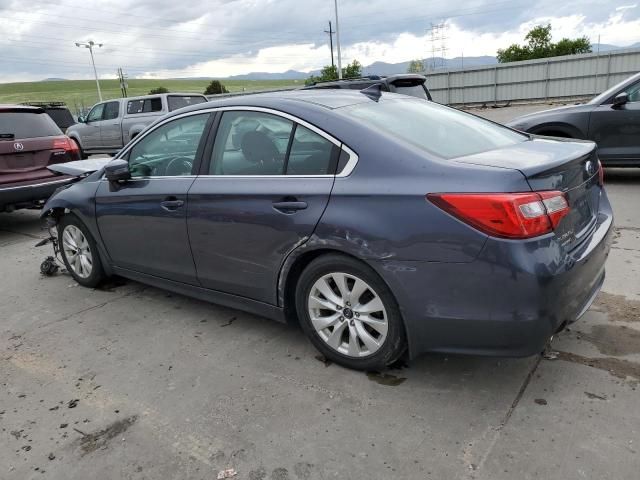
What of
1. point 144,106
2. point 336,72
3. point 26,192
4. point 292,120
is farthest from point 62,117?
point 336,72

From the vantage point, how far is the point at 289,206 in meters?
3.02

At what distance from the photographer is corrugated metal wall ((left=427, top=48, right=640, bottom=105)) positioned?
24.8 meters

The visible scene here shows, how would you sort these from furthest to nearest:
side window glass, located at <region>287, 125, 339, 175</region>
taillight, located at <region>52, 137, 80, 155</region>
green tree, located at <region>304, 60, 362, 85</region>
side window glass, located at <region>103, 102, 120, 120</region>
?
1. green tree, located at <region>304, 60, 362, 85</region>
2. side window glass, located at <region>103, 102, 120, 120</region>
3. taillight, located at <region>52, 137, 80, 155</region>
4. side window glass, located at <region>287, 125, 339, 175</region>

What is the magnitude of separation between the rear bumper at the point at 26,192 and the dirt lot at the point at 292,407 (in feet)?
11.3

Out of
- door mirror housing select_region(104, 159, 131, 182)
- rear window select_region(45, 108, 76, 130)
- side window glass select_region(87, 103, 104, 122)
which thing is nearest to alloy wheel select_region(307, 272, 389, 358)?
door mirror housing select_region(104, 159, 131, 182)

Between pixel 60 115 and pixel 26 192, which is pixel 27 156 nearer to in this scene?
pixel 26 192

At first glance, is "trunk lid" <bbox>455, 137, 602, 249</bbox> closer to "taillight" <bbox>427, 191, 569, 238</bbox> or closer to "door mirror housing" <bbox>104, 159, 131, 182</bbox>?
"taillight" <bbox>427, 191, 569, 238</bbox>

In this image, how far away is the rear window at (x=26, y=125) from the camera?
7.07m

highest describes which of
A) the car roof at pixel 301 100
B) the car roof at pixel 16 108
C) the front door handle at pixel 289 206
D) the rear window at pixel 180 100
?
the car roof at pixel 16 108

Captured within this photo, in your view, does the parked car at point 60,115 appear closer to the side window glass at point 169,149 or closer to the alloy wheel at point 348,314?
the side window glass at point 169,149

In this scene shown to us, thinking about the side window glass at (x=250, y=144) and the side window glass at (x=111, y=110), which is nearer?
the side window glass at (x=250, y=144)

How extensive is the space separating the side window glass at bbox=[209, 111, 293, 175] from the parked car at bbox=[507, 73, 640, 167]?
217 inches

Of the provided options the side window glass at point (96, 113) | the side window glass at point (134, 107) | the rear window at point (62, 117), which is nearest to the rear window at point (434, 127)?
the side window glass at point (134, 107)

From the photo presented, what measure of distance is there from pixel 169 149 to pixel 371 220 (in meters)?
1.92
